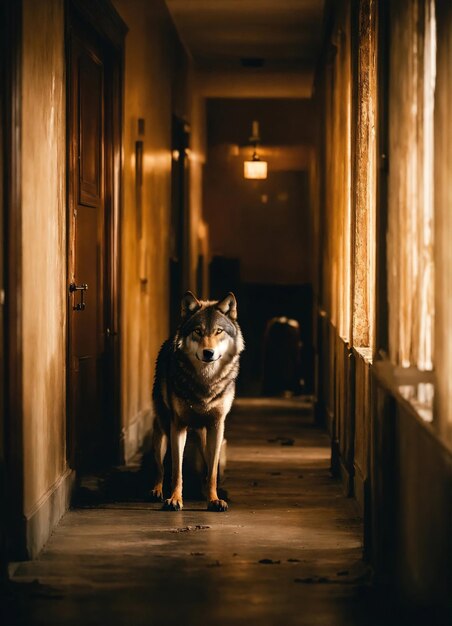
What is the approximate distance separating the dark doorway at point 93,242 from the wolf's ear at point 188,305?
1.75 feet

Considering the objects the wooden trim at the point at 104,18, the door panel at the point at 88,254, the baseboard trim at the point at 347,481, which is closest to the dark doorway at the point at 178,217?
the wooden trim at the point at 104,18

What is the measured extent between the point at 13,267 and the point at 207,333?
1.80 m

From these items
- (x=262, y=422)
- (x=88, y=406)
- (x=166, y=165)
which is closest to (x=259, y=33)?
(x=166, y=165)

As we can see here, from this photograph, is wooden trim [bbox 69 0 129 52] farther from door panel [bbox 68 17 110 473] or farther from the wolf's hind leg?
the wolf's hind leg

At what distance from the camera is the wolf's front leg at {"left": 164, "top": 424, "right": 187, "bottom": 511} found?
566 centimetres

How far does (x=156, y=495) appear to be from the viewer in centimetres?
596

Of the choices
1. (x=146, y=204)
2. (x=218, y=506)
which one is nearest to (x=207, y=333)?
(x=218, y=506)

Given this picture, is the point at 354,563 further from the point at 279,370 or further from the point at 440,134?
the point at 279,370

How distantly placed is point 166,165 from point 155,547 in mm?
5601

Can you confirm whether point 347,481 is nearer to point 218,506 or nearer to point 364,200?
point 218,506

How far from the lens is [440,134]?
119 inches

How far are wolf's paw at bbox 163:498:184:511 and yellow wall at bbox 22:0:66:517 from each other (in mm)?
592

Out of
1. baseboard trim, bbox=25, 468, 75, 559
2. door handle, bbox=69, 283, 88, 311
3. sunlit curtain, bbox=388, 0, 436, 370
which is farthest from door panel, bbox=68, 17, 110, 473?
sunlit curtain, bbox=388, 0, 436, 370

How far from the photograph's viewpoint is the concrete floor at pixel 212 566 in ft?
12.3
